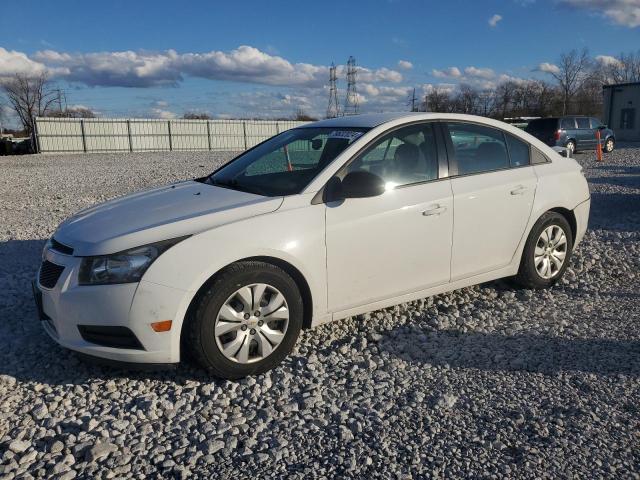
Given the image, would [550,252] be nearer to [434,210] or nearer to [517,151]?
[517,151]

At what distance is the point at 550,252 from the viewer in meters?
5.15

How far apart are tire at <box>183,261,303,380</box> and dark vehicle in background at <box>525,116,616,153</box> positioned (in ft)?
69.4

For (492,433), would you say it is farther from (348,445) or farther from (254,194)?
(254,194)

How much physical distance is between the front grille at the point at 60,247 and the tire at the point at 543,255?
12.2 feet

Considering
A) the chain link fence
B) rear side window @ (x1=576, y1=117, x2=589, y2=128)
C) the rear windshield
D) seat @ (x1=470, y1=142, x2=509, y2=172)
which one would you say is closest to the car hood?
seat @ (x1=470, y1=142, x2=509, y2=172)

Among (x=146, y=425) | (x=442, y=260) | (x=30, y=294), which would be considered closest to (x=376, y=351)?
(x=442, y=260)

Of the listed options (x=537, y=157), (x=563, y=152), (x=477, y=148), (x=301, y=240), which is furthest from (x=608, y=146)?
(x=301, y=240)

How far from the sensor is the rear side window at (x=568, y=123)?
75.0 ft

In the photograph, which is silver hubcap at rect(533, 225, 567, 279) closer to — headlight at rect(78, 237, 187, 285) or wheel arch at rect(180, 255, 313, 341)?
wheel arch at rect(180, 255, 313, 341)

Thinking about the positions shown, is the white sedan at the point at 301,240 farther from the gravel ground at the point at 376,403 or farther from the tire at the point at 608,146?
the tire at the point at 608,146

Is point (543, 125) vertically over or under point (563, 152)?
over

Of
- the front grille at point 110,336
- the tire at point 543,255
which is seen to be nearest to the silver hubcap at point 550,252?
the tire at point 543,255

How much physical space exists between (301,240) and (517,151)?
2.48 m

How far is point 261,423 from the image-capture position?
3084 mm
